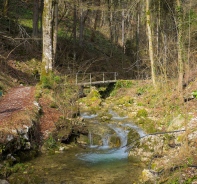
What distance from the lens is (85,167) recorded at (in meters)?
8.81

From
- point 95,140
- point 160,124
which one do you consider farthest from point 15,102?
point 160,124

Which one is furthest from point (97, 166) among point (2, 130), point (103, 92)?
point (103, 92)

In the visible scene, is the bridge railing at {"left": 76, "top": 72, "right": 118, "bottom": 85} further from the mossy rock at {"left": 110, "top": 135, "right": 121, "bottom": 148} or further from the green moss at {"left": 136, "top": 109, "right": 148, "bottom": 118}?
the mossy rock at {"left": 110, "top": 135, "right": 121, "bottom": 148}

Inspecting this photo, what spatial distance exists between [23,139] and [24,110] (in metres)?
2.08

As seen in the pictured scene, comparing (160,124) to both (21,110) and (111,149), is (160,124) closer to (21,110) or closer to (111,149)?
(111,149)

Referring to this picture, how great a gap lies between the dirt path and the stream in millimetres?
2116

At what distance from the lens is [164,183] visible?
274 inches

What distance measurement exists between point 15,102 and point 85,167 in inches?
204

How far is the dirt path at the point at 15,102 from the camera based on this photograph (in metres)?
10.4

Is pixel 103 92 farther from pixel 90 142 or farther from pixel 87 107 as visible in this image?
pixel 90 142

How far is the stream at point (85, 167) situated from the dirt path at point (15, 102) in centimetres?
212

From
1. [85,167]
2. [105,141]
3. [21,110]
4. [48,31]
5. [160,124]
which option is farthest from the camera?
[48,31]

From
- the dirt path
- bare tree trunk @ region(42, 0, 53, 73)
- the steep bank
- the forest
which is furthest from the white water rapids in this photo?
bare tree trunk @ region(42, 0, 53, 73)

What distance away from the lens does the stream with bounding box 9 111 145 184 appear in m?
7.79
